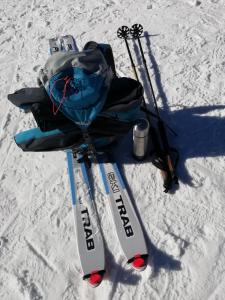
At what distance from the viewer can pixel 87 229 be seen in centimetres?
321

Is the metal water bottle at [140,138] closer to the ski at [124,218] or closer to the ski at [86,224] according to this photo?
the ski at [124,218]

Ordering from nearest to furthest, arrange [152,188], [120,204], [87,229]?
[87,229] < [120,204] < [152,188]

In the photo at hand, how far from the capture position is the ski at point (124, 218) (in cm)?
298

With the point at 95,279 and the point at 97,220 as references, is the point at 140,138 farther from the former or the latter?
the point at 95,279

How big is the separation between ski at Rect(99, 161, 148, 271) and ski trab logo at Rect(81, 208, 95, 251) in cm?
29

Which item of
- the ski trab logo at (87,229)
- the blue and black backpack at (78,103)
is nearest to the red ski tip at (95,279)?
the ski trab logo at (87,229)

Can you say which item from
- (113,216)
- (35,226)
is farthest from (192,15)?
(35,226)

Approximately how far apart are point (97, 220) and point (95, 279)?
643mm

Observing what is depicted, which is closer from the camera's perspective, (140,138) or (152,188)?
(140,138)

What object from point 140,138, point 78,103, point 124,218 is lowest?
point 124,218

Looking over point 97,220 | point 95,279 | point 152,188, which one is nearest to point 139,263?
point 95,279

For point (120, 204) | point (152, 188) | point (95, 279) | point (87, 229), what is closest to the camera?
point (95, 279)

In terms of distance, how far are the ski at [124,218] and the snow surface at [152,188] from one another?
0.32 feet

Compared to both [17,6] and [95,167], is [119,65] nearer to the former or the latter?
[95,167]
